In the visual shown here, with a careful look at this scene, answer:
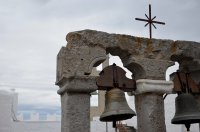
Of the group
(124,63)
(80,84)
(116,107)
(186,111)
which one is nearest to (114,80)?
(124,63)

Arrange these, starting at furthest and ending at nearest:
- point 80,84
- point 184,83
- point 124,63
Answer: point 184,83 < point 124,63 < point 80,84

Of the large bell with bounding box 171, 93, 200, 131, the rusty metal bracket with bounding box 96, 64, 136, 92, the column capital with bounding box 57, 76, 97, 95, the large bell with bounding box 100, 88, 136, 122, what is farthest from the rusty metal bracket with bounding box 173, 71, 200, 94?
the column capital with bounding box 57, 76, 97, 95

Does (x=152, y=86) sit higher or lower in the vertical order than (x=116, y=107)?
higher

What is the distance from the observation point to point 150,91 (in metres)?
4.93

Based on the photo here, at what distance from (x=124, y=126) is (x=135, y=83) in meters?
7.91

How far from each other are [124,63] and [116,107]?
0.83 metres

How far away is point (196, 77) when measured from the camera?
5613 millimetres

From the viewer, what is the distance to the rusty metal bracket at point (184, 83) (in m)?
5.28

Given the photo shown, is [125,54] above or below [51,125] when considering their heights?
above

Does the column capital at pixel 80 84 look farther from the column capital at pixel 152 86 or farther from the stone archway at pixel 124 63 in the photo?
the column capital at pixel 152 86

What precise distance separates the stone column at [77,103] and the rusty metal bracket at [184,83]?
1427mm

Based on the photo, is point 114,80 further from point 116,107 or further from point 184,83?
point 184,83

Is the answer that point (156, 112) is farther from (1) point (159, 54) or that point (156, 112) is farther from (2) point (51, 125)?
(2) point (51, 125)

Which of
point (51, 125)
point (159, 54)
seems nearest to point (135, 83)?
point (159, 54)
